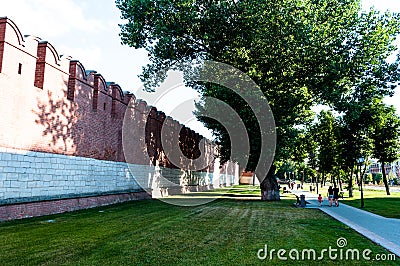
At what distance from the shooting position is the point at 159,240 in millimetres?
8938

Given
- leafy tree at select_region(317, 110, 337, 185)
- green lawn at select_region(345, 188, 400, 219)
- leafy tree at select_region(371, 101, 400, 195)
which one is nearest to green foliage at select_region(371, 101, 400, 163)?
leafy tree at select_region(371, 101, 400, 195)

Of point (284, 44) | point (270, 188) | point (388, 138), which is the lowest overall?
point (270, 188)

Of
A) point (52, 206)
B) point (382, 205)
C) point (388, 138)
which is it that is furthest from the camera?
point (388, 138)

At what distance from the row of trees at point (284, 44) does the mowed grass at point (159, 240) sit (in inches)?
341

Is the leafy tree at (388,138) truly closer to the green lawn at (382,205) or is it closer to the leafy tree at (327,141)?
the leafy tree at (327,141)

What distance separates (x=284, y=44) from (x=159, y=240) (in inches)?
523

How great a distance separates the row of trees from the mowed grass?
866 cm

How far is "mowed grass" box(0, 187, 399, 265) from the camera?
6914 mm

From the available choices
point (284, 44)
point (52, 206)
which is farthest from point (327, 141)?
point (52, 206)

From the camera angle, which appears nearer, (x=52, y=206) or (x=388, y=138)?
(x=52, y=206)

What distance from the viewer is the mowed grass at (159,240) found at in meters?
6.91

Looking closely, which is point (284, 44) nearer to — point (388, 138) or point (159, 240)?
point (159, 240)

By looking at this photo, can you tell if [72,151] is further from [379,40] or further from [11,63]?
[379,40]

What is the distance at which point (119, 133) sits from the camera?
67.5 ft
